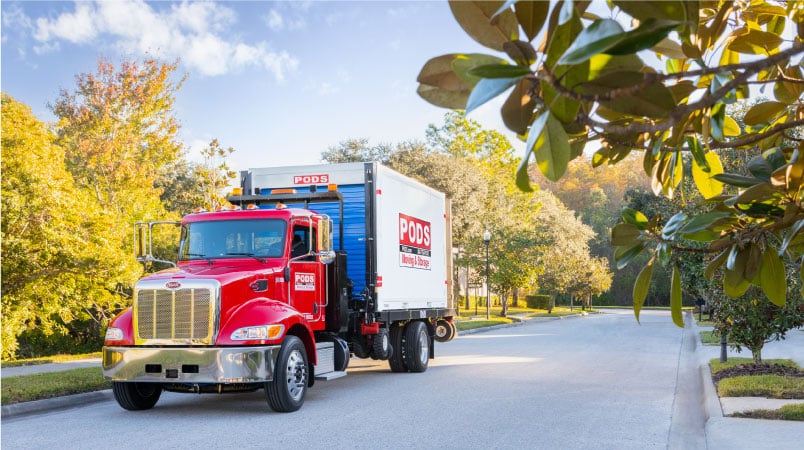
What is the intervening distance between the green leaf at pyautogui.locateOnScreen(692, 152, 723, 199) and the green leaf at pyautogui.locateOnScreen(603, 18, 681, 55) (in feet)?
4.79

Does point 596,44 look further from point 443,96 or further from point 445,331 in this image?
point 445,331

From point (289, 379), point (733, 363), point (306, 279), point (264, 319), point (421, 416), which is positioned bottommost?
point (421, 416)

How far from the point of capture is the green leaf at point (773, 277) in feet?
8.84

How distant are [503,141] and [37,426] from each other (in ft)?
137

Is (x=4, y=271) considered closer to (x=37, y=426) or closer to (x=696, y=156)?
(x=37, y=426)

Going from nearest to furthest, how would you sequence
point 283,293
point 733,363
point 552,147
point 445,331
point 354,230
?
point 552,147 < point 283,293 < point 354,230 < point 733,363 < point 445,331

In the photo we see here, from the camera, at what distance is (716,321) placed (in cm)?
1267

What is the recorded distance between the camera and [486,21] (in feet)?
5.12

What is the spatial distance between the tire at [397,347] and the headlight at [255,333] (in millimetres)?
4837

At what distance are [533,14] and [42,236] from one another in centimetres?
1716

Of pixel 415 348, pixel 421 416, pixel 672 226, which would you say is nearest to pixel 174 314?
pixel 421 416

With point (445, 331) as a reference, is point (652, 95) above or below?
above

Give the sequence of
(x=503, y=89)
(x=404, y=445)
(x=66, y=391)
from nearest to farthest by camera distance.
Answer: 1. (x=503, y=89)
2. (x=404, y=445)
3. (x=66, y=391)

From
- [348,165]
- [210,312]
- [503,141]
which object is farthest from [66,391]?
[503,141]
